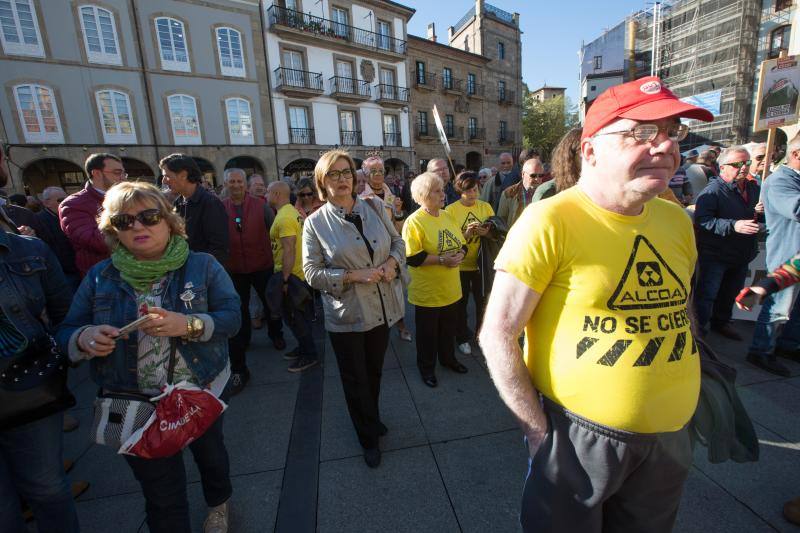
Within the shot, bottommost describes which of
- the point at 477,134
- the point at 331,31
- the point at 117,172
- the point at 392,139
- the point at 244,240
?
the point at 244,240

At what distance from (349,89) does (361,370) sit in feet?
72.6

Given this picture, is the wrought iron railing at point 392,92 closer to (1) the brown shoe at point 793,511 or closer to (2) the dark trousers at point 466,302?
(2) the dark trousers at point 466,302

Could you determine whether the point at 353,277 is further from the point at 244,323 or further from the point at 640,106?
the point at 244,323

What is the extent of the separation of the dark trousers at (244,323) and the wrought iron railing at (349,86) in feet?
62.7

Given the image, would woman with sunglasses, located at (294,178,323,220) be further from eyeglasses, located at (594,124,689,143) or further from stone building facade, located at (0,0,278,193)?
stone building facade, located at (0,0,278,193)

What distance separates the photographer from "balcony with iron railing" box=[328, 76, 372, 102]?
20594 mm

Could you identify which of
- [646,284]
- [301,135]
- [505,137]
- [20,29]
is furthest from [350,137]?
[646,284]

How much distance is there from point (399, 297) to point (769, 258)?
357 centimetres

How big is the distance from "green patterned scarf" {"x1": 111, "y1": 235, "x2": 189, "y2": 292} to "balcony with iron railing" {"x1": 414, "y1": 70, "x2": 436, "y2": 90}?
2640 centimetres

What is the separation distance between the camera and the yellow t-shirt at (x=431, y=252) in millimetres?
3355

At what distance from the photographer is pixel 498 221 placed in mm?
3887

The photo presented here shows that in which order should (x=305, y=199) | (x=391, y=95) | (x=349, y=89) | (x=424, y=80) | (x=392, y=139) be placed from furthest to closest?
(x=424, y=80), (x=392, y=139), (x=391, y=95), (x=349, y=89), (x=305, y=199)

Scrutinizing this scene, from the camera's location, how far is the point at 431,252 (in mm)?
3383

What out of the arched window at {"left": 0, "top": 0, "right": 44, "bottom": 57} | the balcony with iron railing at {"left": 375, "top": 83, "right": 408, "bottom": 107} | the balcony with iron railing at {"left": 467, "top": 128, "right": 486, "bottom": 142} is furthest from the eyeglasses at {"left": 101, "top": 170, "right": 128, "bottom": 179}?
the balcony with iron railing at {"left": 467, "top": 128, "right": 486, "bottom": 142}
